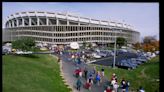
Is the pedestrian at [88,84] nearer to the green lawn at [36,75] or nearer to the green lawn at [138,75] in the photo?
the green lawn at [138,75]

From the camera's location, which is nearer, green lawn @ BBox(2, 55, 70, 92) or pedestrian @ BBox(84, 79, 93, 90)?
green lawn @ BBox(2, 55, 70, 92)

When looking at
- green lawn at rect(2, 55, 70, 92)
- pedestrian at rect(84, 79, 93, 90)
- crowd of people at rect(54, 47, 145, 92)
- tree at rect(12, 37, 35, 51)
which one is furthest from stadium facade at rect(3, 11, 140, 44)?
pedestrian at rect(84, 79, 93, 90)

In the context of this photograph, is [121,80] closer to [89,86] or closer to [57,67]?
[89,86]

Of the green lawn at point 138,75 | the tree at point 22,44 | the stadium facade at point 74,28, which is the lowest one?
the green lawn at point 138,75

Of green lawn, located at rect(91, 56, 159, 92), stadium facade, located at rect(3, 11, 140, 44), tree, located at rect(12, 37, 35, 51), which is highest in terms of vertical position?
Result: stadium facade, located at rect(3, 11, 140, 44)

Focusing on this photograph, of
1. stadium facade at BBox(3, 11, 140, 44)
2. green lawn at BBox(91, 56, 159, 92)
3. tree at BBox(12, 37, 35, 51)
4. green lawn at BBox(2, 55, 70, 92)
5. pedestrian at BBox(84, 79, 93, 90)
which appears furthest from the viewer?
green lawn at BBox(91, 56, 159, 92)

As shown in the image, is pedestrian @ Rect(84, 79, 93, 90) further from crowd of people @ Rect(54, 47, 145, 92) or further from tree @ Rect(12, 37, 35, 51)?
tree @ Rect(12, 37, 35, 51)

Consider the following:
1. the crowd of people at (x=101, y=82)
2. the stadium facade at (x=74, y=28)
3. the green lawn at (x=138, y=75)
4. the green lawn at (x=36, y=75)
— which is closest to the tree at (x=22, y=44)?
Answer: the green lawn at (x=36, y=75)

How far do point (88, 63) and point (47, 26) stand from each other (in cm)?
214

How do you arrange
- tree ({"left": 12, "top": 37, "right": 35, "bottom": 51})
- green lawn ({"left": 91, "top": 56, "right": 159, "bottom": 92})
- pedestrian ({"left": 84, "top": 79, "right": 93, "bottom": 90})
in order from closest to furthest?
1. tree ({"left": 12, "top": 37, "right": 35, "bottom": 51})
2. pedestrian ({"left": 84, "top": 79, "right": 93, "bottom": 90})
3. green lawn ({"left": 91, "top": 56, "right": 159, "bottom": 92})

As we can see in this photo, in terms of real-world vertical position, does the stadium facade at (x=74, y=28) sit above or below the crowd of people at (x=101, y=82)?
above

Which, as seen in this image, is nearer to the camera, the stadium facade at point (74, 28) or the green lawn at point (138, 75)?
the stadium facade at point (74, 28)

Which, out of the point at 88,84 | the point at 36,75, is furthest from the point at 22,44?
the point at 88,84
